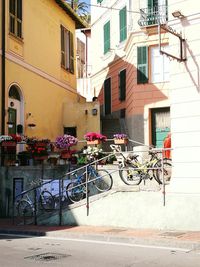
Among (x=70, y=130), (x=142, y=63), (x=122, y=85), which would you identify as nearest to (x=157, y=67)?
(x=142, y=63)

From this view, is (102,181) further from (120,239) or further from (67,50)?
(67,50)

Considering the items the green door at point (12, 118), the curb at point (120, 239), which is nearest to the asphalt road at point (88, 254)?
the curb at point (120, 239)

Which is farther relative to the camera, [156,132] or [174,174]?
[156,132]

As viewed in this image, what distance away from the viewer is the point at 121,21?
24.6m

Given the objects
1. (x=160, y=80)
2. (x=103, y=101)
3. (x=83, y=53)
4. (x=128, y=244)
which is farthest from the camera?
(x=83, y=53)

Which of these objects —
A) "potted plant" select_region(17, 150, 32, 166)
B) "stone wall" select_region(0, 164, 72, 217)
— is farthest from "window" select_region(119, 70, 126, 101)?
"stone wall" select_region(0, 164, 72, 217)

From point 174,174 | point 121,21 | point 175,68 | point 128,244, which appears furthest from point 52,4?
point 128,244

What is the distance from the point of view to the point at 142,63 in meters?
22.5

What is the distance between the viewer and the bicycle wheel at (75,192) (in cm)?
1517

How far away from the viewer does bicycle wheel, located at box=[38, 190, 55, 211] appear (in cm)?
1577

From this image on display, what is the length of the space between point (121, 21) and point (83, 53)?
41.6ft

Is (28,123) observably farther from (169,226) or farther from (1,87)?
(169,226)

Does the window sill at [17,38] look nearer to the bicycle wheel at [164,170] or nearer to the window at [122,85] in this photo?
the window at [122,85]

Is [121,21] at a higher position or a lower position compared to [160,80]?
higher
